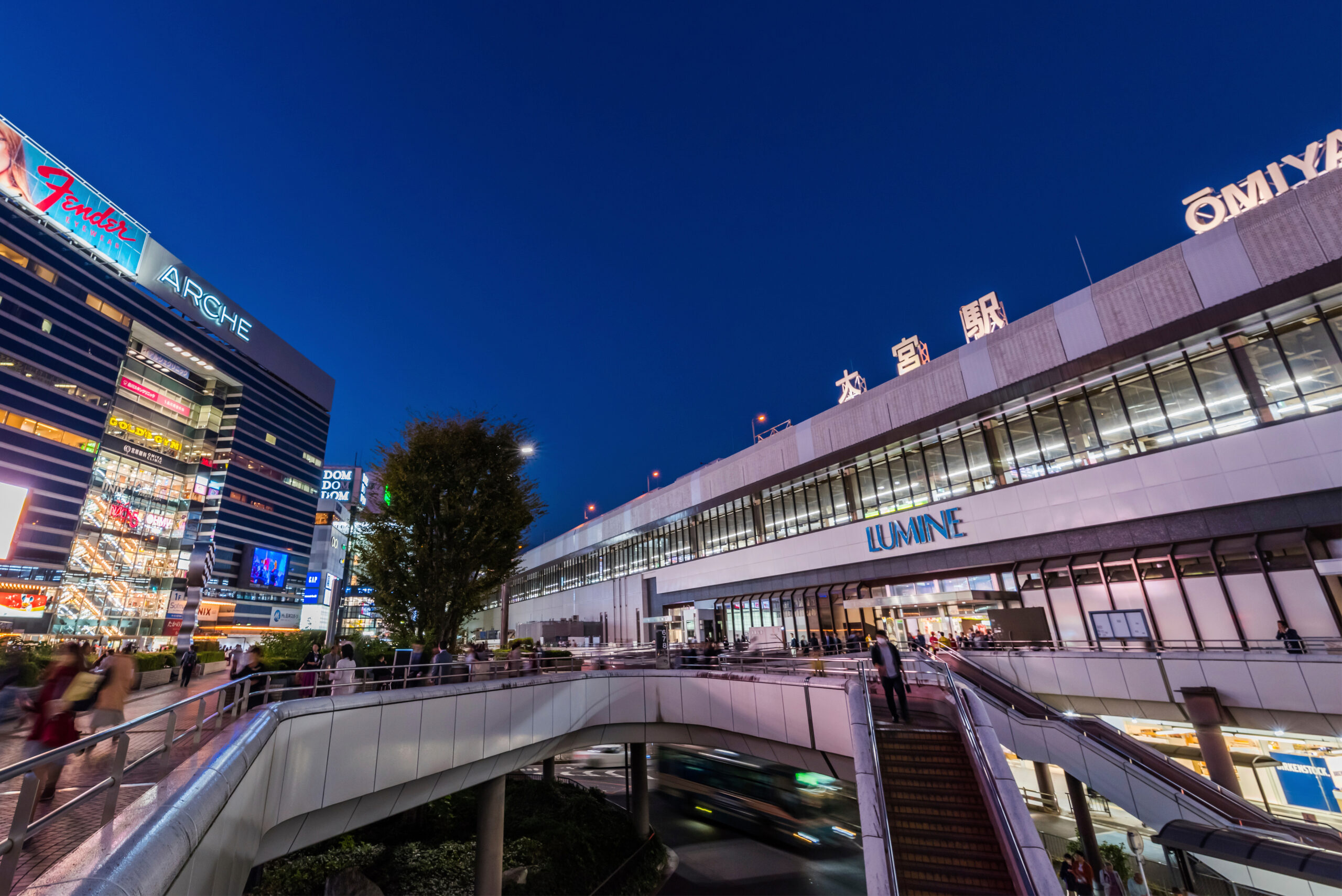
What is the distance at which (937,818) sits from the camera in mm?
8836

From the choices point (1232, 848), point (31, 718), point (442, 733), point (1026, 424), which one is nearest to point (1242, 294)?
point (1026, 424)

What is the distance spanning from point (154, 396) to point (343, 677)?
3931 inches

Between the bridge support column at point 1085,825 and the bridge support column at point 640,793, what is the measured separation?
46.5ft

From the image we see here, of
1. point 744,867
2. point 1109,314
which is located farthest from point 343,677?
point 1109,314

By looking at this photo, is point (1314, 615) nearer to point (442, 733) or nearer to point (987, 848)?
point (987, 848)

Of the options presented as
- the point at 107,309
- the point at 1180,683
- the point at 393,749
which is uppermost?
the point at 107,309

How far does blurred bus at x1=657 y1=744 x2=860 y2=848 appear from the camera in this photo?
23.7 m

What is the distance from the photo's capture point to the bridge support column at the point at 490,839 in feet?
50.1

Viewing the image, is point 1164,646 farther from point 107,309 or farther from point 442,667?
point 107,309

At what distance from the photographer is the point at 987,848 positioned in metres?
8.25

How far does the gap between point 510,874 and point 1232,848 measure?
1774 cm

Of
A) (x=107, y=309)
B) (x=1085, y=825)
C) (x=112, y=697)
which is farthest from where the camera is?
(x=107, y=309)

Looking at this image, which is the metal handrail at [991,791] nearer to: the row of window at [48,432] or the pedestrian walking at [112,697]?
the pedestrian walking at [112,697]

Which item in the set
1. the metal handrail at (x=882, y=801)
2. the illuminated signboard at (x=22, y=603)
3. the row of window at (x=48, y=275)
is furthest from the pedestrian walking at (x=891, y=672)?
the row of window at (x=48, y=275)
